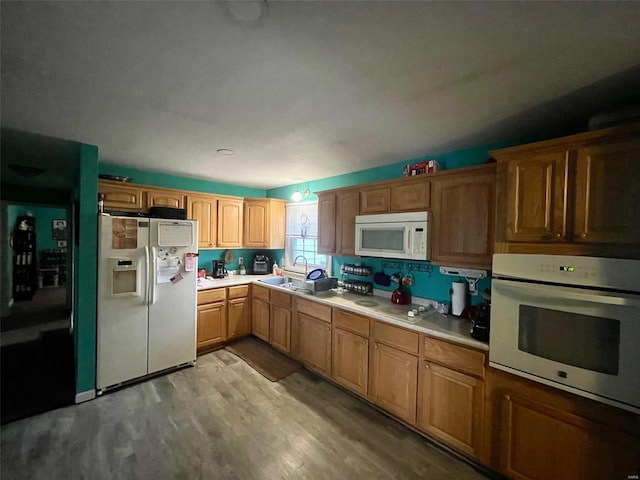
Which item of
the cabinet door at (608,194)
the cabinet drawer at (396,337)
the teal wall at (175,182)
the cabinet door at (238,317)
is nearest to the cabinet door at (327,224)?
the cabinet drawer at (396,337)

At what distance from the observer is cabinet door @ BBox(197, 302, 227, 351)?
3.38 metres

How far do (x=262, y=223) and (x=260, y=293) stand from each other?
1189 mm

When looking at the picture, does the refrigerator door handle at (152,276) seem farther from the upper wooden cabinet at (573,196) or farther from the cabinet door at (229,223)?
the upper wooden cabinet at (573,196)

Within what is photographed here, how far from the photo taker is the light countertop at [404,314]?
1.88 metres

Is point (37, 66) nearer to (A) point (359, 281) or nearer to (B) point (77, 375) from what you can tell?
(B) point (77, 375)

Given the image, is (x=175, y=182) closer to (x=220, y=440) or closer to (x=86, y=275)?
(x=86, y=275)

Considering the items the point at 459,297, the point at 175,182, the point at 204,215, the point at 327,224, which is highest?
the point at 175,182

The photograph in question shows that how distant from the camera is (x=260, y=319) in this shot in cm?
375

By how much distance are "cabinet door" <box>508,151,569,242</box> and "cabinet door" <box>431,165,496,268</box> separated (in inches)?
13.5

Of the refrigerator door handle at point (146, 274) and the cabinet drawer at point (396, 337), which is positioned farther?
the refrigerator door handle at point (146, 274)

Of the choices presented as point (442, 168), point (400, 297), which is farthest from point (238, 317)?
point (442, 168)

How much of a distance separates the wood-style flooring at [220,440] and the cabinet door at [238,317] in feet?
3.51

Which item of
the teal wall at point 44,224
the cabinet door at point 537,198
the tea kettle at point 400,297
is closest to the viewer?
the cabinet door at point 537,198

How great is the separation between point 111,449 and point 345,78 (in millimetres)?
2982
